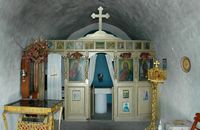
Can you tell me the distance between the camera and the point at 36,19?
527cm

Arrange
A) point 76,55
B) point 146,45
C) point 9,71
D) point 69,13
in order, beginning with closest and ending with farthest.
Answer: point 9,71 → point 69,13 → point 76,55 → point 146,45

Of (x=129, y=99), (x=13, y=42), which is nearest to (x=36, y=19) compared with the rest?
(x=13, y=42)

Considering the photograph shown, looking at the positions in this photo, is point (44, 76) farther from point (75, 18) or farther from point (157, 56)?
point (157, 56)

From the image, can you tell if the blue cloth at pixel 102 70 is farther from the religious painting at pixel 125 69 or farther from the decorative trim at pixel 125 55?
the decorative trim at pixel 125 55

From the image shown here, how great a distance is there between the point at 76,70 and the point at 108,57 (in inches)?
38.1

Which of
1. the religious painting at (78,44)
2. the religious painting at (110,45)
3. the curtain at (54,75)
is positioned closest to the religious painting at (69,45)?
the religious painting at (78,44)

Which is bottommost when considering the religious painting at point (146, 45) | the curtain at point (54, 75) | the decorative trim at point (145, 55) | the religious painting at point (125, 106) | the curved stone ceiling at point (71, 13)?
the religious painting at point (125, 106)

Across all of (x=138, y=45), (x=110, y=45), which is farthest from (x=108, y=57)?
(x=138, y=45)

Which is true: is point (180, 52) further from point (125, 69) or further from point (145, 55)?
point (125, 69)

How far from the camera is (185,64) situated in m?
4.53

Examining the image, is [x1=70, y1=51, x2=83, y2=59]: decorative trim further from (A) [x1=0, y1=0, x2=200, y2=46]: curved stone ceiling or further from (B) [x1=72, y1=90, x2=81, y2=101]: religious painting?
(B) [x1=72, y1=90, x2=81, y2=101]: religious painting

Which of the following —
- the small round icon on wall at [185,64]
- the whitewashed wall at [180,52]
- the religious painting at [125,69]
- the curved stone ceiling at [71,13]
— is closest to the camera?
the whitewashed wall at [180,52]

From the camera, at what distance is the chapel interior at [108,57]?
4.23 m

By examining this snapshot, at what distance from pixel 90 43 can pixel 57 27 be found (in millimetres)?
986
